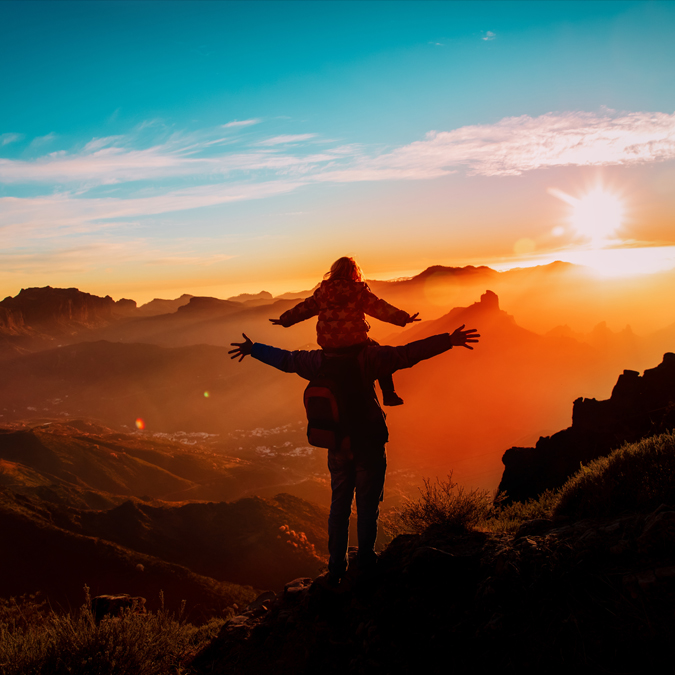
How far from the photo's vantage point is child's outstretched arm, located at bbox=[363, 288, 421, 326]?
4.22 m

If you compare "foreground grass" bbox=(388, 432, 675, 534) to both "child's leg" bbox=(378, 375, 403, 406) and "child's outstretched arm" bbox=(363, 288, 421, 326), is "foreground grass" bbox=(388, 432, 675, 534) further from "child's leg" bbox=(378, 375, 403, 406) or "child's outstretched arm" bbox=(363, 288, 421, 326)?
"child's outstretched arm" bbox=(363, 288, 421, 326)

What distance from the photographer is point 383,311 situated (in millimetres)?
4289

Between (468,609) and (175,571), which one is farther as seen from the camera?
(175,571)

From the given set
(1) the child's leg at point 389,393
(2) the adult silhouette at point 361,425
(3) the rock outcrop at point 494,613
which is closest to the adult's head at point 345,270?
(2) the adult silhouette at point 361,425

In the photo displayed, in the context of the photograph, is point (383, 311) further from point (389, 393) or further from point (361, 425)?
point (361, 425)

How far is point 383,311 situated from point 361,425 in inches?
47.3

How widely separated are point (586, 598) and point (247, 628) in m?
3.83

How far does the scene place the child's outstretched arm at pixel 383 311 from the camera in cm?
422

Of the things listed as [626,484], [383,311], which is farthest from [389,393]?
[626,484]

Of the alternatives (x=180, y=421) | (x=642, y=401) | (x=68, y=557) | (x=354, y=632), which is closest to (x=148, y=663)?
(x=354, y=632)

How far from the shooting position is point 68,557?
1384 inches

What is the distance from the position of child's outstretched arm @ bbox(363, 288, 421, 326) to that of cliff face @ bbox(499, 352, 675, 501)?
904 centimetres

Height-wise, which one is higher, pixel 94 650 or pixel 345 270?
pixel 345 270

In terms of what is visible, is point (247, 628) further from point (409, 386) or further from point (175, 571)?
point (409, 386)
